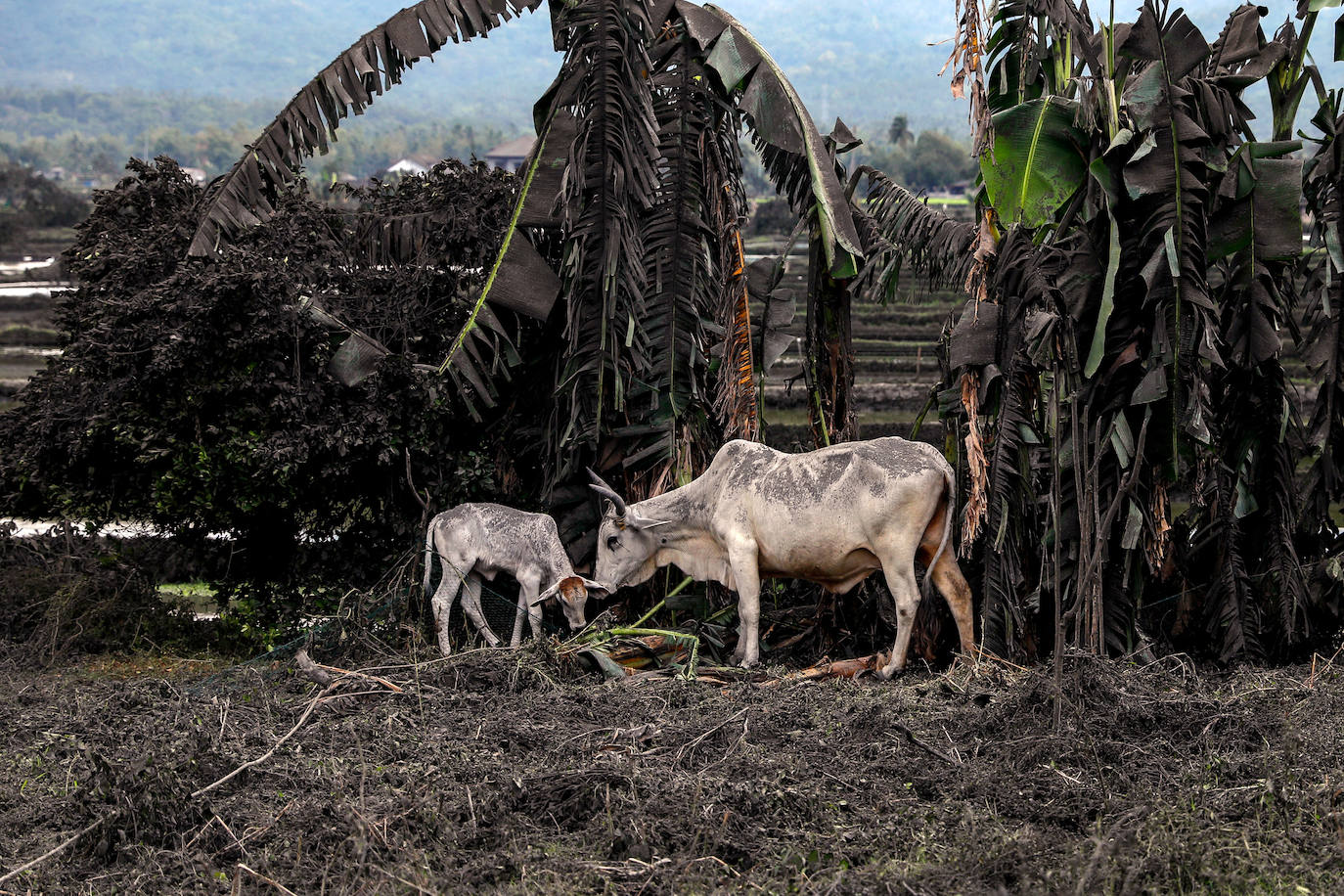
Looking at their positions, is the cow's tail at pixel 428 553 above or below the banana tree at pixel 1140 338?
below

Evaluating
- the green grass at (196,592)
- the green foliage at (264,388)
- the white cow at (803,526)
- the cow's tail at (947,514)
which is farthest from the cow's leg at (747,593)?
the green grass at (196,592)

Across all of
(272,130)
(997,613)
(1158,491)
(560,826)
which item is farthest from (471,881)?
(272,130)

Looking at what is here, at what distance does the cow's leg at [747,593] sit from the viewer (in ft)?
24.5

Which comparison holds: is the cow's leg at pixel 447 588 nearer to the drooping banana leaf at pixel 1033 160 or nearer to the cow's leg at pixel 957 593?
the cow's leg at pixel 957 593

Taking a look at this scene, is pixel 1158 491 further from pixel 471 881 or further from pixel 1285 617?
pixel 471 881

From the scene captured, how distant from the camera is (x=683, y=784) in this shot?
213 inches

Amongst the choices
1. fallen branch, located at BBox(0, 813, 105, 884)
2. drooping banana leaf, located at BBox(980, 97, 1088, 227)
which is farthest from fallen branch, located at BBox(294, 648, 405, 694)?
drooping banana leaf, located at BBox(980, 97, 1088, 227)

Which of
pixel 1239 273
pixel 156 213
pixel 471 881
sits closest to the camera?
pixel 471 881

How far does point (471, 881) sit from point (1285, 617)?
5.04 metres

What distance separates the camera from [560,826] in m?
5.20

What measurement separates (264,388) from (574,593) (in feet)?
7.93

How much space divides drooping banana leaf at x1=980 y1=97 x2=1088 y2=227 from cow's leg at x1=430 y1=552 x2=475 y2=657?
363 centimetres

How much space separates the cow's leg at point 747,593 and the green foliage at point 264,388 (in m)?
2.14

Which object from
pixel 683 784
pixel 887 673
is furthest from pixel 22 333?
pixel 683 784
